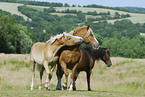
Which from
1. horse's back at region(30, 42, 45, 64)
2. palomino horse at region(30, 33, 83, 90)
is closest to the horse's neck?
palomino horse at region(30, 33, 83, 90)

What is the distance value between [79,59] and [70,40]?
3.14ft

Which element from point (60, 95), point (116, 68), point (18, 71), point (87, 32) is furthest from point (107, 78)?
point (60, 95)

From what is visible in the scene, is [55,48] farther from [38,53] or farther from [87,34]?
[87,34]

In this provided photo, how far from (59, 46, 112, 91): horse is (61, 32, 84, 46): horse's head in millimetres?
320

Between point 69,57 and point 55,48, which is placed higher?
point 55,48

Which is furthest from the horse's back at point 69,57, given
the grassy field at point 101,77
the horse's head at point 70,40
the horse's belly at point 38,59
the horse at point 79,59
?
the grassy field at point 101,77

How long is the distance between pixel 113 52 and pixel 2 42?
6228 cm

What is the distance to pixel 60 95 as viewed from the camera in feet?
42.7

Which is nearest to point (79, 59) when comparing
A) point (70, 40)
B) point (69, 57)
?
point (69, 57)

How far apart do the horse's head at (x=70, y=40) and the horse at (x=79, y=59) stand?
32 centimetres

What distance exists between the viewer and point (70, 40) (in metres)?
14.6

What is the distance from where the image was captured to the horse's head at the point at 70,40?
14.5 meters

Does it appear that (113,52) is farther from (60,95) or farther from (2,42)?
(60,95)

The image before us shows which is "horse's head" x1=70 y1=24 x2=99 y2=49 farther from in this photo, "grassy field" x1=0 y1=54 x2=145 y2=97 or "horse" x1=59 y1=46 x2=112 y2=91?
"grassy field" x1=0 y1=54 x2=145 y2=97
